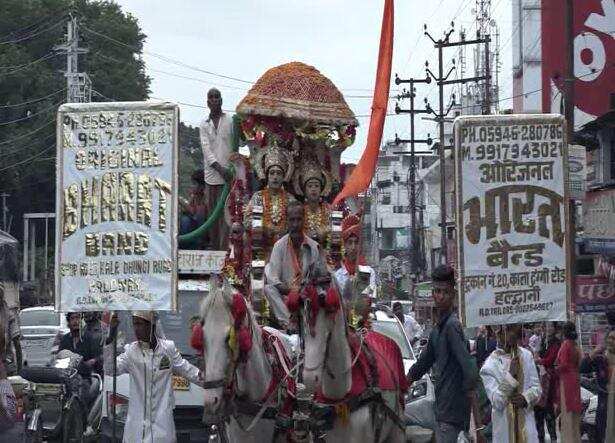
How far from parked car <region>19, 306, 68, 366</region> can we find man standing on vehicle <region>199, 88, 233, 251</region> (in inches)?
523

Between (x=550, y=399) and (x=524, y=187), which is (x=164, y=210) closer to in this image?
(x=524, y=187)

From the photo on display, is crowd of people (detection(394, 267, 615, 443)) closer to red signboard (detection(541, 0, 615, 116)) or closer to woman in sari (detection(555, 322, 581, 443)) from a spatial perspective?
woman in sari (detection(555, 322, 581, 443))

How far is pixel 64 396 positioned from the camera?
58.6 ft

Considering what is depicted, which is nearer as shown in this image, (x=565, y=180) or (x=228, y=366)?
(x=228, y=366)

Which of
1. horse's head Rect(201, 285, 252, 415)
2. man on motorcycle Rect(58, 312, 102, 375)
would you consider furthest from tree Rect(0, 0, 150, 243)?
horse's head Rect(201, 285, 252, 415)

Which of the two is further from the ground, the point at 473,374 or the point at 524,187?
the point at 524,187

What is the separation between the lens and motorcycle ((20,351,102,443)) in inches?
680

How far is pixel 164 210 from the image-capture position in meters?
13.0

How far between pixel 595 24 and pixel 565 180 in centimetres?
2818

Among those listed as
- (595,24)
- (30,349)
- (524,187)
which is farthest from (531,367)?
(595,24)

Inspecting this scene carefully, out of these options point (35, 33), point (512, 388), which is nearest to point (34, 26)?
point (35, 33)

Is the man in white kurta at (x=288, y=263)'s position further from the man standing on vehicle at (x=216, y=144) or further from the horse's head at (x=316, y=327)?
the man standing on vehicle at (x=216, y=144)

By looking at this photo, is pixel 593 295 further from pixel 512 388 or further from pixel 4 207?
pixel 4 207

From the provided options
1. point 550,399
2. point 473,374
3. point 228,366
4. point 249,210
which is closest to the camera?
point 228,366
